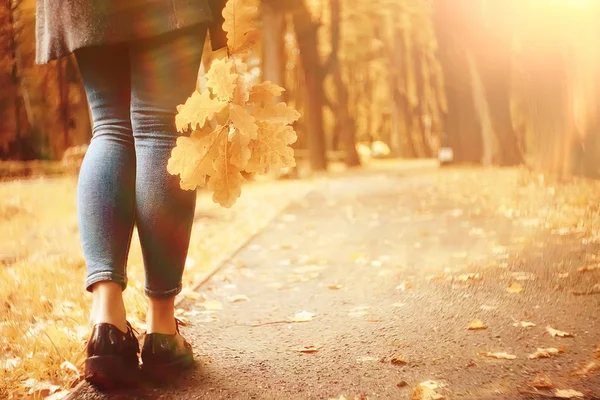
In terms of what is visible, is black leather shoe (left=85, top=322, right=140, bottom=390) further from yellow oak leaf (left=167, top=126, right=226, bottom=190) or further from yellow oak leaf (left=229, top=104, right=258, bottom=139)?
yellow oak leaf (left=229, top=104, right=258, bottom=139)

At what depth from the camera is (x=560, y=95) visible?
705cm

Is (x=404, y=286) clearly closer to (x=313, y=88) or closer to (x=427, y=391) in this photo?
(x=427, y=391)

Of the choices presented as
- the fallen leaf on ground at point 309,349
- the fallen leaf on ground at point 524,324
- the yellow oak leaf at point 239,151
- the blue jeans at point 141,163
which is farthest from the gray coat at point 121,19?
the fallen leaf on ground at point 524,324

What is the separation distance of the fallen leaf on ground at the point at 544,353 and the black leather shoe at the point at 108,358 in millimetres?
1177

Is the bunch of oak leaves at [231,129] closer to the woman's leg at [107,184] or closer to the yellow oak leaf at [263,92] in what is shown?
the yellow oak leaf at [263,92]

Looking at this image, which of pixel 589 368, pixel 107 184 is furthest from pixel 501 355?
pixel 107 184

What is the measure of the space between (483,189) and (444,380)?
668cm

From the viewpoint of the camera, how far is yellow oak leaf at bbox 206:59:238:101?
167 cm

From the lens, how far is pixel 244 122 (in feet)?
5.44

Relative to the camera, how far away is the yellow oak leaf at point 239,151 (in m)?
1.66

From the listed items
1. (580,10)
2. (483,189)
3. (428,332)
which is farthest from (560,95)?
(428,332)

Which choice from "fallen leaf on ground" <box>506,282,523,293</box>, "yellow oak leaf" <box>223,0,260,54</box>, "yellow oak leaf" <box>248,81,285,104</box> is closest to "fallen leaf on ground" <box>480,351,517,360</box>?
"fallen leaf on ground" <box>506,282,523,293</box>

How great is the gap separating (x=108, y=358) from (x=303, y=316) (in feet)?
3.54

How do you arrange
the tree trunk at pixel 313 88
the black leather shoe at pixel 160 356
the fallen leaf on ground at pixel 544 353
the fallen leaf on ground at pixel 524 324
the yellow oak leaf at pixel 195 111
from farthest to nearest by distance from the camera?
1. the tree trunk at pixel 313 88
2. the fallen leaf on ground at pixel 524 324
3. the fallen leaf on ground at pixel 544 353
4. the black leather shoe at pixel 160 356
5. the yellow oak leaf at pixel 195 111
